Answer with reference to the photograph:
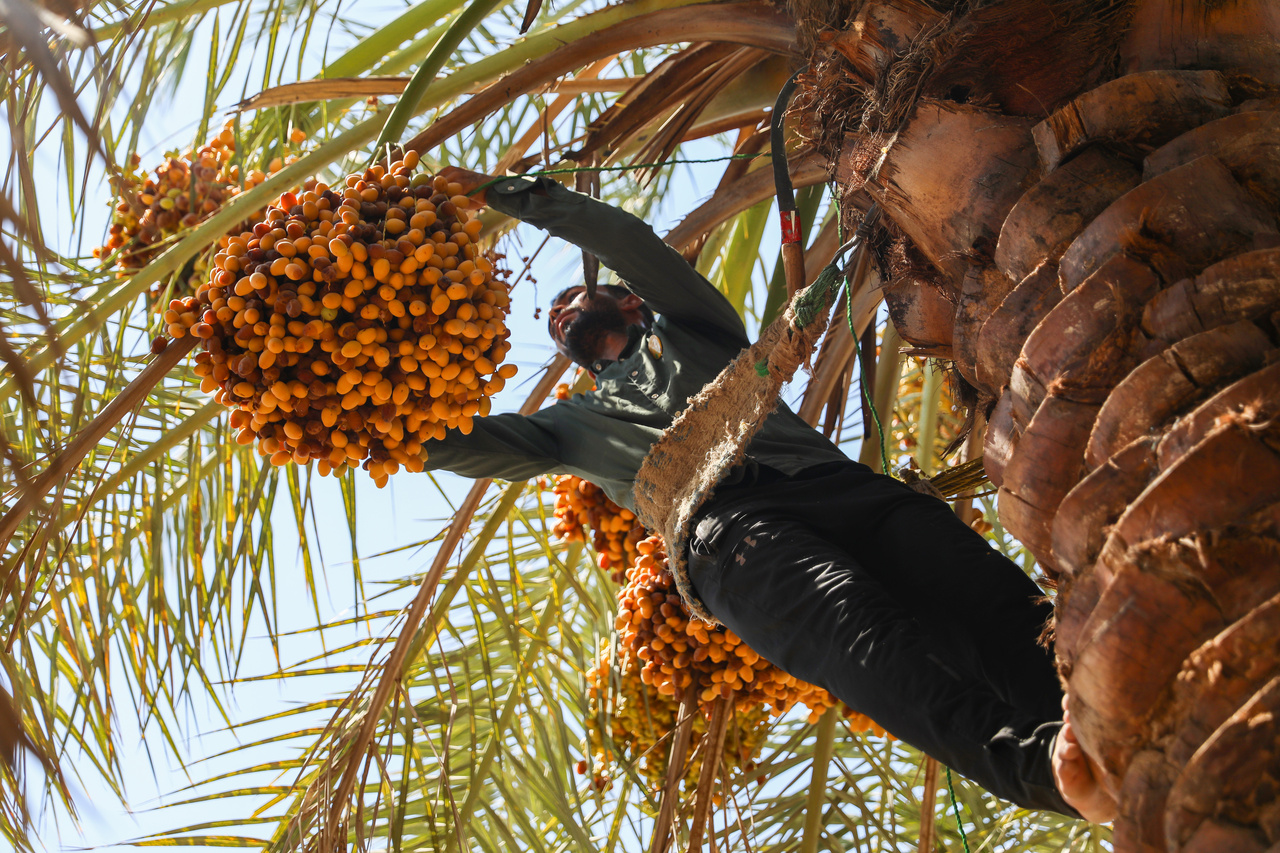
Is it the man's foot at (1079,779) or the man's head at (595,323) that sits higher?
the man's head at (595,323)

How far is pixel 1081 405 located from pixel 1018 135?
373 mm

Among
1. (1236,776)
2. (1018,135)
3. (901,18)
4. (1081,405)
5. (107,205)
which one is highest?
(107,205)

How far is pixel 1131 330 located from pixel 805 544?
2.01ft

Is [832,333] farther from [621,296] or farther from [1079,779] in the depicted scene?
[1079,779]

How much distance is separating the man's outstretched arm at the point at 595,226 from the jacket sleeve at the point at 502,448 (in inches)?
11.4

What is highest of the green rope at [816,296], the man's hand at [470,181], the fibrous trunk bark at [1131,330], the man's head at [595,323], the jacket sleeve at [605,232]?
the man's head at [595,323]

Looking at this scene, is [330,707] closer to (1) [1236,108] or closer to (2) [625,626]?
(2) [625,626]

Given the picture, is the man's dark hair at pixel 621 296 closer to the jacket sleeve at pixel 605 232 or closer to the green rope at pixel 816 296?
the jacket sleeve at pixel 605 232

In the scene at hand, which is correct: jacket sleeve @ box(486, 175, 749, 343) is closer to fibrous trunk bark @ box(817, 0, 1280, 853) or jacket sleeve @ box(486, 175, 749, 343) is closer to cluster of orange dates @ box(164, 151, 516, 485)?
cluster of orange dates @ box(164, 151, 516, 485)

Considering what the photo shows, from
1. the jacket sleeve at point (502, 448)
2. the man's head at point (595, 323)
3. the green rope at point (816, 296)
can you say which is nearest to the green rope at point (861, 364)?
the green rope at point (816, 296)

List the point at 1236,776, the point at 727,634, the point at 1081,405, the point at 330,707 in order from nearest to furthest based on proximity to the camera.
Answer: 1. the point at 1236,776
2. the point at 1081,405
3. the point at 727,634
4. the point at 330,707

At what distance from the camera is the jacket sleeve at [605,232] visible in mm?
1691

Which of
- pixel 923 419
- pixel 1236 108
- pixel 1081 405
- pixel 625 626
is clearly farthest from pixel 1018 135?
pixel 923 419

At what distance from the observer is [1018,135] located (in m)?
1.14
